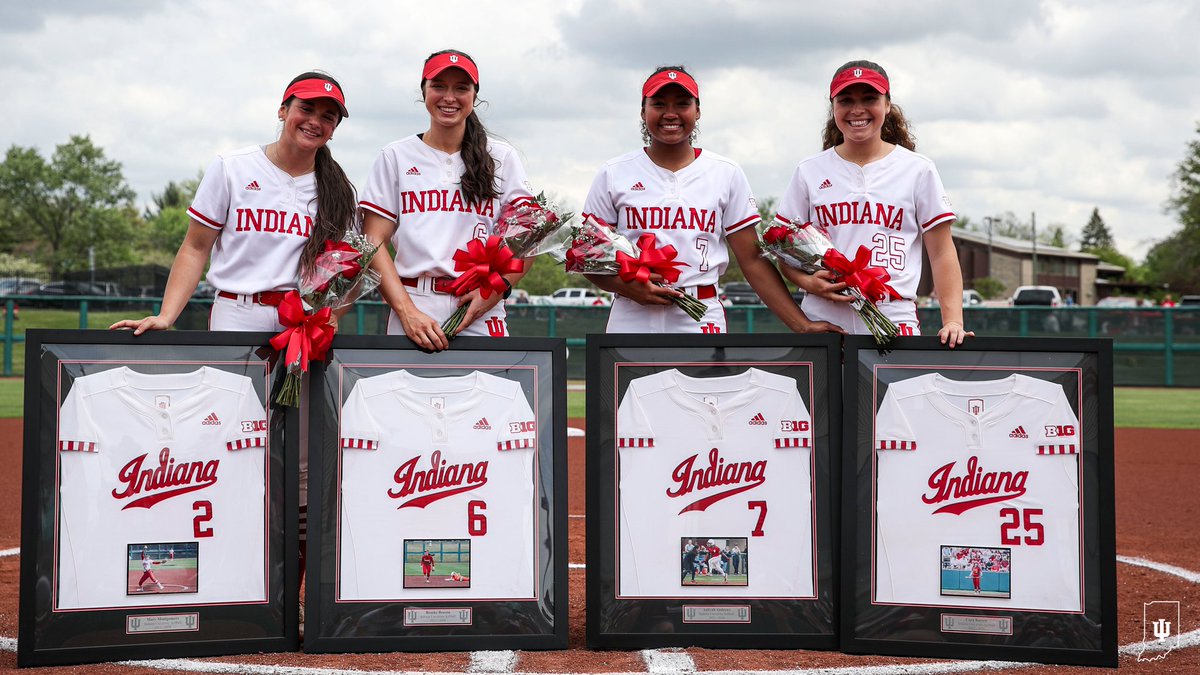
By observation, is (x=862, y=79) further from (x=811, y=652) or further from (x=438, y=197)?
(x=811, y=652)

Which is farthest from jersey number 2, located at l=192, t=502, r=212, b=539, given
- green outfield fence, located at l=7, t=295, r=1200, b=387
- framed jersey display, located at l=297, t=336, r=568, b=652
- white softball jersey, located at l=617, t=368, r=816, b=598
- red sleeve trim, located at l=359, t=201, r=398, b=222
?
green outfield fence, located at l=7, t=295, r=1200, b=387

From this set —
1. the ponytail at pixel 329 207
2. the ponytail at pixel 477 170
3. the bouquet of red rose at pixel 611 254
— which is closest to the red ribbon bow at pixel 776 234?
the bouquet of red rose at pixel 611 254

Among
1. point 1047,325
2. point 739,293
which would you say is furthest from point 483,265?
point 739,293

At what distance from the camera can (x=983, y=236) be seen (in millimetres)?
75375

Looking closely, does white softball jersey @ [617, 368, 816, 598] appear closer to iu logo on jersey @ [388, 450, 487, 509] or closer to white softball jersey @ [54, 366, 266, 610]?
iu logo on jersey @ [388, 450, 487, 509]

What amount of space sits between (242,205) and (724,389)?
193 cm

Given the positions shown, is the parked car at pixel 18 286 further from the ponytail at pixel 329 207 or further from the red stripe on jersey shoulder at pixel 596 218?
the red stripe on jersey shoulder at pixel 596 218

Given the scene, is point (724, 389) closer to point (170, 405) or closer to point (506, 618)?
point (506, 618)

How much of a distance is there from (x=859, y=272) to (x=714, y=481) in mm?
945

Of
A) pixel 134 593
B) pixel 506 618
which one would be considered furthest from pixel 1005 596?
pixel 134 593

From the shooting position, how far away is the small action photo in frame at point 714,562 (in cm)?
383

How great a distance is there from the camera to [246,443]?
3836 millimetres

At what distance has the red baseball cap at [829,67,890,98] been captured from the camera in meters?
4.14

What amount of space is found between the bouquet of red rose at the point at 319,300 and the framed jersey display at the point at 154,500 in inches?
5.1
